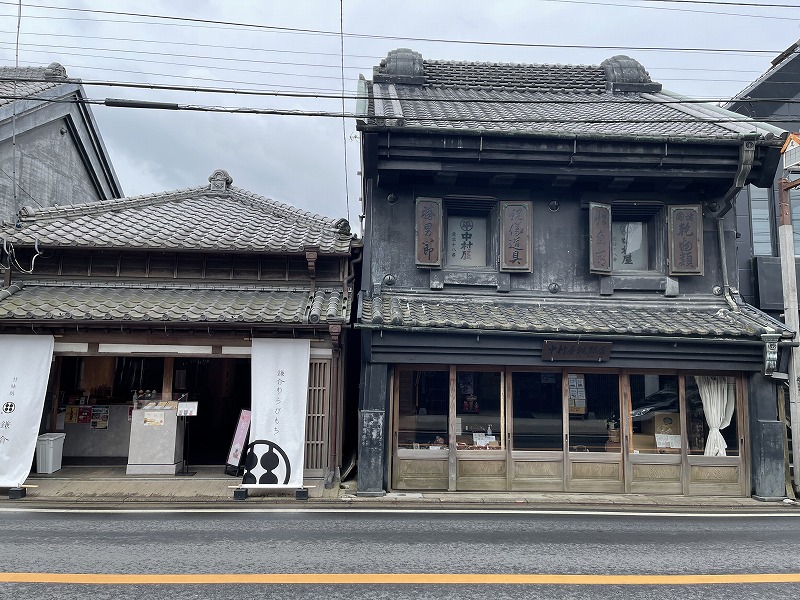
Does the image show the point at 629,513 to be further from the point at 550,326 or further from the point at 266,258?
the point at 266,258

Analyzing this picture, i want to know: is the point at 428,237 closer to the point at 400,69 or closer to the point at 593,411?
the point at 593,411

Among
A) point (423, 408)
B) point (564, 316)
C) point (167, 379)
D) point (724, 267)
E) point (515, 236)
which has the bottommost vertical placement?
point (423, 408)

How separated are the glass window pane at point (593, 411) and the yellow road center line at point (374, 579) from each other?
474 cm

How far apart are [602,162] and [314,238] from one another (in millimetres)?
6612

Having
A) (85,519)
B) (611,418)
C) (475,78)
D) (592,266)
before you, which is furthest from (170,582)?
(475,78)

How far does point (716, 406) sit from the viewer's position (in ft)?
35.0

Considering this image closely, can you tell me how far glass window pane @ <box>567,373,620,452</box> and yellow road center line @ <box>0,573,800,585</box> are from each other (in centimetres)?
474

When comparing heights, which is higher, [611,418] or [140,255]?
[140,255]

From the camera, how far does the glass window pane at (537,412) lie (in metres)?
10.6

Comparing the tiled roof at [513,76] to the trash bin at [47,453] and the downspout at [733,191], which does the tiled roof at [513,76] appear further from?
the trash bin at [47,453]

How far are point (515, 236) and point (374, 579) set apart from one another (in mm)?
7897

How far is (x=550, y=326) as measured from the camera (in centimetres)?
1019

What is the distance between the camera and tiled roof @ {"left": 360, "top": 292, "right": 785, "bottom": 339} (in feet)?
33.3

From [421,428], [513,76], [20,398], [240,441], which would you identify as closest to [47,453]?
[20,398]
